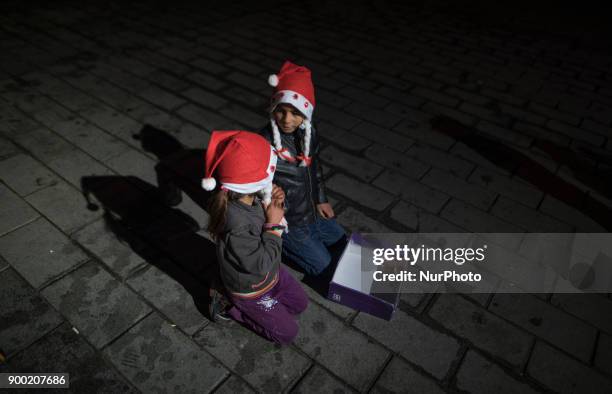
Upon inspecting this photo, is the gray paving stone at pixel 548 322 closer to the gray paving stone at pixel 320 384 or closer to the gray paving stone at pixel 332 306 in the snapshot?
the gray paving stone at pixel 332 306

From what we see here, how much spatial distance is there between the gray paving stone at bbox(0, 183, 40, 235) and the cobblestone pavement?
0.02 meters

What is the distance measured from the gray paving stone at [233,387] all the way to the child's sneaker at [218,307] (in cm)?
43

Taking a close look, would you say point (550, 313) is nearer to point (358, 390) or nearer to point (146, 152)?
point (358, 390)

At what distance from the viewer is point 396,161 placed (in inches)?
175

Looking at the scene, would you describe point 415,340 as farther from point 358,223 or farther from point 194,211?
point 194,211

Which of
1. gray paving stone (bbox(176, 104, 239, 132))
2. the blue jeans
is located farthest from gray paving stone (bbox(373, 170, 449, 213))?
gray paving stone (bbox(176, 104, 239, 132))

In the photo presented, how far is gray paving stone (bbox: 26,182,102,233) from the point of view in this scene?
3288mm

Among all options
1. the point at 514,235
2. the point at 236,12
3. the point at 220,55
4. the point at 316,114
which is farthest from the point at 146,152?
the point at 236,12

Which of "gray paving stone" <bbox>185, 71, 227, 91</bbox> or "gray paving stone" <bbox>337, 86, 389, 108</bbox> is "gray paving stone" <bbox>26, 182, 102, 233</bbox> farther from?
"gray paving stone" <bbox>337, 86, 389, 108</bbox>

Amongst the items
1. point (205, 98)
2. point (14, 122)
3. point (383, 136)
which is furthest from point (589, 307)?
point (14, 122)

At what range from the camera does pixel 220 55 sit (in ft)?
20.9

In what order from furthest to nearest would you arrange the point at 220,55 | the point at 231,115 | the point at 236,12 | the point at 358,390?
the point at 236,12 < the point at 220,55 < the point at 231,115 < the point at 358,390

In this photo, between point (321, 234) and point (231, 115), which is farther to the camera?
point (231, 115)

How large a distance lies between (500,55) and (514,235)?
5.12m
